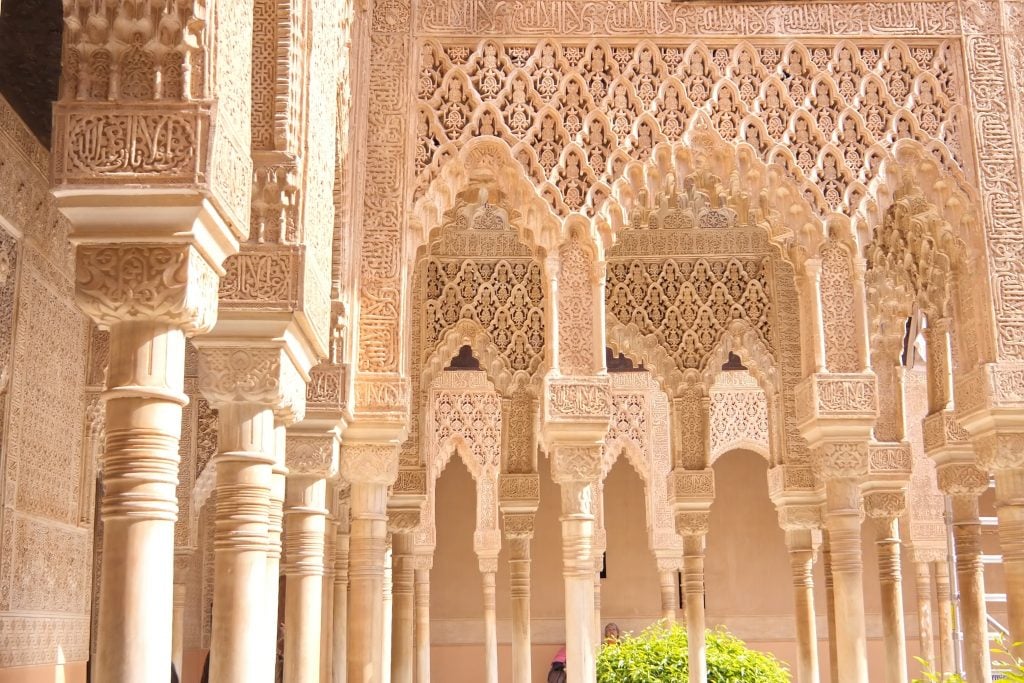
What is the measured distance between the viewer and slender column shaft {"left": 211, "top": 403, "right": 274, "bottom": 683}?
5305 millimetres

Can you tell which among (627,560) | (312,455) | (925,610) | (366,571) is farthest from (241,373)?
(627,560)

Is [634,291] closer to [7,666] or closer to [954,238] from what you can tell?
[954,238]

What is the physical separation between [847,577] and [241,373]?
5067 millimetres

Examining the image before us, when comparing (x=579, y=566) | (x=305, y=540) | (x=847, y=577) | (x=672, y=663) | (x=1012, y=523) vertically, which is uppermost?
(x=1012, y=523)

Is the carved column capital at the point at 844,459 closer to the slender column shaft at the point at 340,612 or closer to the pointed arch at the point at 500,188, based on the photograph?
the pointed arch at the point at 500,188

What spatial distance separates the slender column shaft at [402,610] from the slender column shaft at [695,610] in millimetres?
2943

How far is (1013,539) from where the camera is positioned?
8.31m

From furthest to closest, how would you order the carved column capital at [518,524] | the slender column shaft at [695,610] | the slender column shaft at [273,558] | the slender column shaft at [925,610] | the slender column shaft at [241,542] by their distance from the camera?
the slender column shaft at [925,610] → the carved column capital at [518,524] → the slender column shaft at [695,610] → the slender column shaft at [273,558] → the slender column shaft at [241,542]

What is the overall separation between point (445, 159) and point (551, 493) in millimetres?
12181

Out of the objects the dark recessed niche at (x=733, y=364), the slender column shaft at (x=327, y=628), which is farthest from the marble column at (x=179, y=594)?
the dark recessed niche at (x=733, y=364)

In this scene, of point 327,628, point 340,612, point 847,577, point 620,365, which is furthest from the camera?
point 620,365

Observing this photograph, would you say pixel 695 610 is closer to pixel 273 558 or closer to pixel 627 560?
pixel 273 558

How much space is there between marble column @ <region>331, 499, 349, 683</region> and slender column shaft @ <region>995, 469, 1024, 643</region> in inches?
259

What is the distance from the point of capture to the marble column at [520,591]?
12.2m
